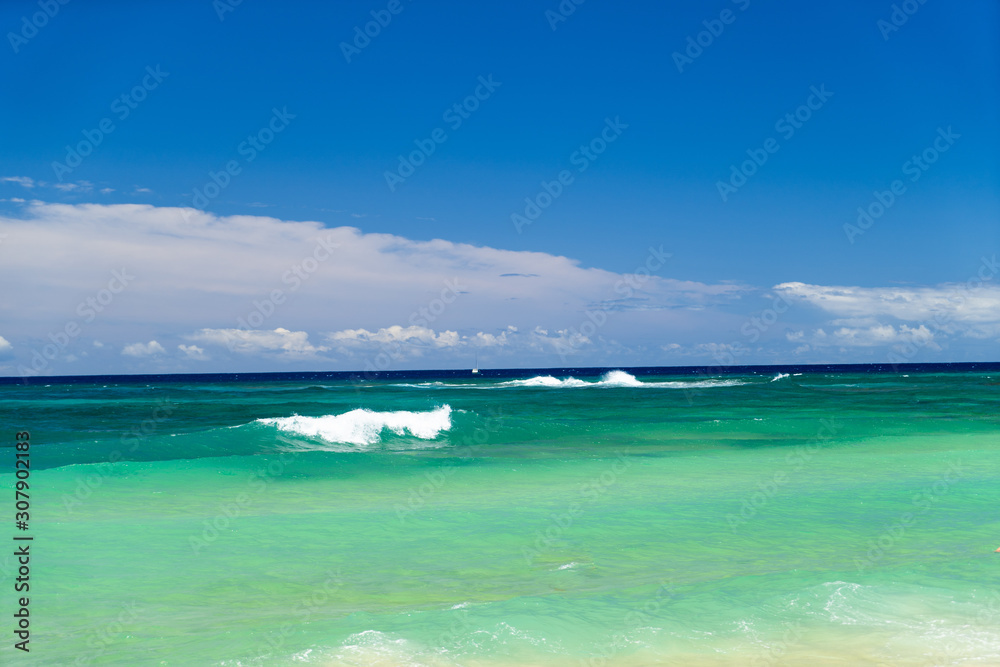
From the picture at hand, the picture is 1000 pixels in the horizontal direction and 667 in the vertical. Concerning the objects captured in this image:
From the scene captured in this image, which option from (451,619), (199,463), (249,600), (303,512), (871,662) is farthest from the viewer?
(199,463)

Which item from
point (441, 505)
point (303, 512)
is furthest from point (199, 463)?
point (441, 505)

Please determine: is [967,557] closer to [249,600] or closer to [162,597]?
[249,600]

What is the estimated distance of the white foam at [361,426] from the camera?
22.6 metres

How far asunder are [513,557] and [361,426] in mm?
15878

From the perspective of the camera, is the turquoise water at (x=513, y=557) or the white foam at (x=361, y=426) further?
the white foam at (x=361, y=426)

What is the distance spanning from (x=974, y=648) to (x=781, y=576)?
2.00 metres

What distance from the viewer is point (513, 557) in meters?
8.27

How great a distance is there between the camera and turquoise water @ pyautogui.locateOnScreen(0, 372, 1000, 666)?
18.6ft

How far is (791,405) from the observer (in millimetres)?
38031

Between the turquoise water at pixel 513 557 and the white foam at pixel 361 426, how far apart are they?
13.7ft

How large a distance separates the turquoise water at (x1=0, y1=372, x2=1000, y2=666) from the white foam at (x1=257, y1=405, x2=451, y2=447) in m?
4.18

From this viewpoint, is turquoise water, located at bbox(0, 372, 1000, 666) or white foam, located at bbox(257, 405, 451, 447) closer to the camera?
turquoise water, located at bbox(0, 372, 1000, 666)

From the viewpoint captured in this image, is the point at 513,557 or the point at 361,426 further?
the point at 361,426

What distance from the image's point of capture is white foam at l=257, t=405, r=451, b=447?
22.6 metres
